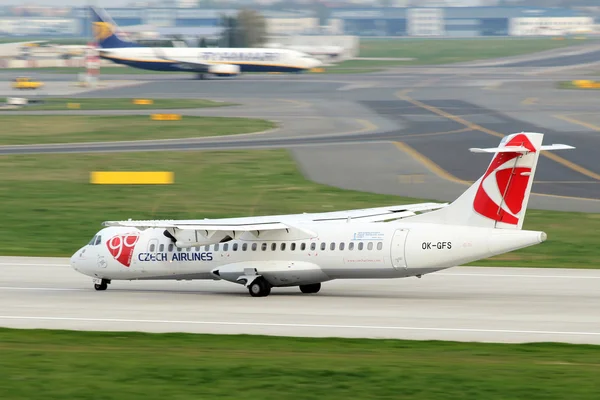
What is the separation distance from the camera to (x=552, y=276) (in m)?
39.7

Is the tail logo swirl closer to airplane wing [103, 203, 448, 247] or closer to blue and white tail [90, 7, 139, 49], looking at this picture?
airplane wing [103, 203, 448, 247]

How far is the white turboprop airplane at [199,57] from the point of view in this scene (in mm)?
164125

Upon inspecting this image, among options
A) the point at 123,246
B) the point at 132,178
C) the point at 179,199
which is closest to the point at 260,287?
the point at 123,246

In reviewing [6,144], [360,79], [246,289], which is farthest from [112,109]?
[246,289]

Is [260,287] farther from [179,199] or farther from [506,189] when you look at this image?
[179,199]

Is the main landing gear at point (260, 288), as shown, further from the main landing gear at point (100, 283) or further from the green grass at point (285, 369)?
the green grass at point (285, 369)

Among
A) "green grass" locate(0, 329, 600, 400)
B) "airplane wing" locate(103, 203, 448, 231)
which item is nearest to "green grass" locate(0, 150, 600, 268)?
"airplane wing" locate(103, 203, 448, 231)

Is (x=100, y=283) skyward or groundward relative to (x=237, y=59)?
groundward

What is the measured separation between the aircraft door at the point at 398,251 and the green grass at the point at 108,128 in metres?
56.1

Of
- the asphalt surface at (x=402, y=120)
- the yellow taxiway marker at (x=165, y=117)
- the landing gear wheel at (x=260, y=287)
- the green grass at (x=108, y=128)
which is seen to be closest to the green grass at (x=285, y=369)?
the landing gear wheel at (x=260, y=287)

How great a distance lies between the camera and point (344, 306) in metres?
33.9

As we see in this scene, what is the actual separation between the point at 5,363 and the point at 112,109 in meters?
92.3

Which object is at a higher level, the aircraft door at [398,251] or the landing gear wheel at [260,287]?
the aircraft door at [398,251]

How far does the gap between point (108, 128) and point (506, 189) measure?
6590 centimetres
